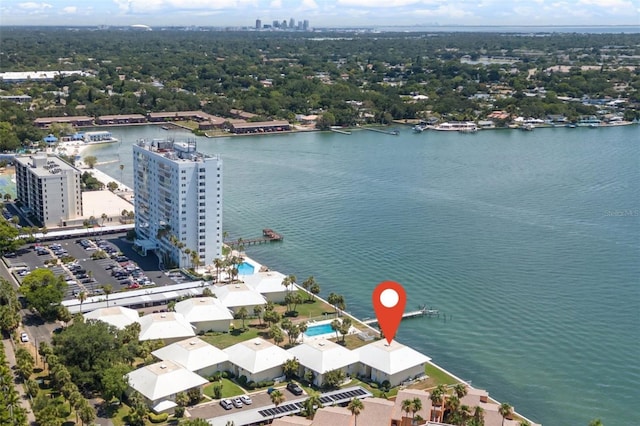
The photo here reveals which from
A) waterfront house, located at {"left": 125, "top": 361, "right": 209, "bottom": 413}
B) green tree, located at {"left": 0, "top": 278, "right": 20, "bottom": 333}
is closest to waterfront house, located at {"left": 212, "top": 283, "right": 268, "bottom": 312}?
waterfront house, located at {"left": 125, "top": 361, "right": 209, "bottom": 413}

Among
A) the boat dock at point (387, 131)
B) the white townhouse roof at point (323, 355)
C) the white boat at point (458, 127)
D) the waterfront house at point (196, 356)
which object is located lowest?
the waterfront house at point (196, 356)

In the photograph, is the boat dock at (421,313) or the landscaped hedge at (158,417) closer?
the landscaped hedge at (158,417)

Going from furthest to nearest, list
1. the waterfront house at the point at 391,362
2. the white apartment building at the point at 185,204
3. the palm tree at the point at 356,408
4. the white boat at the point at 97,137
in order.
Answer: the white boat at the point at 97,137
the white apartment building at the point at 185,204
the waterfront house at the point at 391,362
the palm tree at the point at 356,408

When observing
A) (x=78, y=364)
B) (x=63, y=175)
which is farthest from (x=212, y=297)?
(x=63, y=175)

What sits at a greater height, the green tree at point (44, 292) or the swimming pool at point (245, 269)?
the green tree at point (44, 292)

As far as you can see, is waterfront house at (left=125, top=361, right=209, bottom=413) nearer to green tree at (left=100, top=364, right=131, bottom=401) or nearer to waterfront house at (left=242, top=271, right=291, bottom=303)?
green tree at (left=100, top=364, right=131, bottom=401)

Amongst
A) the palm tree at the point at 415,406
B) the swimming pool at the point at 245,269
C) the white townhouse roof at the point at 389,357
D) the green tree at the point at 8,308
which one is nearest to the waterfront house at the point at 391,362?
the white townhouse roof at the point at 389,357

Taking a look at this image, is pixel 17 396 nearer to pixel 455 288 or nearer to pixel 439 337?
pixel 439 337

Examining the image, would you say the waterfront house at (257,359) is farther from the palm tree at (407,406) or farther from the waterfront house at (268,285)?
the waterfront house at (268,285)

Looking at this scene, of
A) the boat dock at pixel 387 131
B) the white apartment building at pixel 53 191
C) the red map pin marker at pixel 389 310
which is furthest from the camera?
the boat dock at pixel 387 131
